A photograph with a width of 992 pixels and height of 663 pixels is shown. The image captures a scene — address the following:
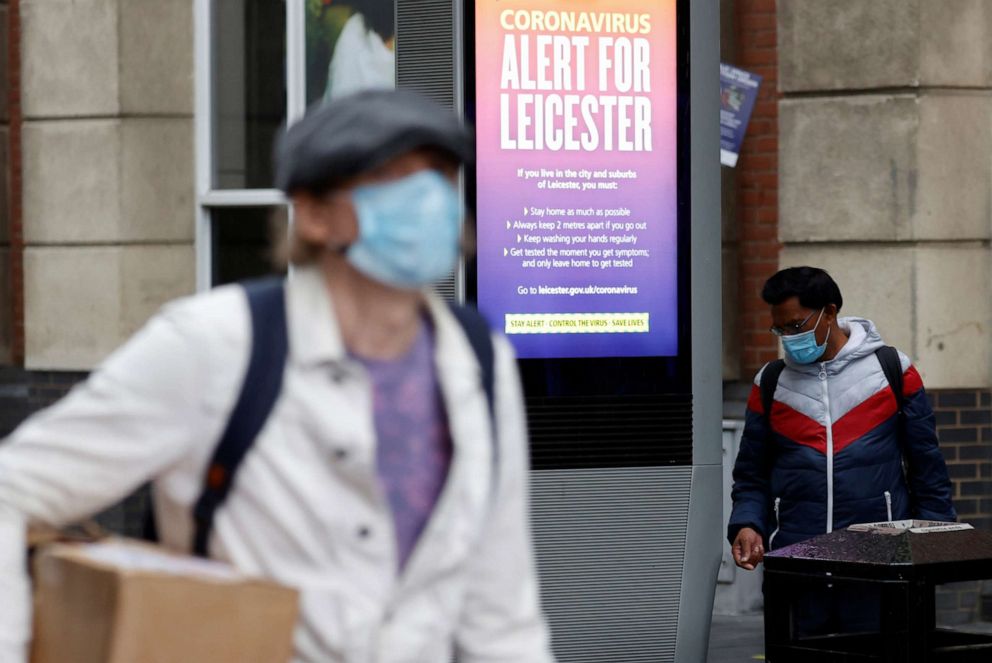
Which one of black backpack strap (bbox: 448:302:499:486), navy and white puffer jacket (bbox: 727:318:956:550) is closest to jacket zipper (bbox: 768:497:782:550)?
navy and white puffer jacket (bbox: 727:318:956:550)

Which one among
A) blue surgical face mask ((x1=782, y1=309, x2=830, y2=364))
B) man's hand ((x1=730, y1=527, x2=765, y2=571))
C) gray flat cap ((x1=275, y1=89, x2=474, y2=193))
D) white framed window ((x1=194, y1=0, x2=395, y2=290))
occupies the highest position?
white framed window ((x1=194, y1=0, x2=395, y2=290))

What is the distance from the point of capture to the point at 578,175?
7.52m

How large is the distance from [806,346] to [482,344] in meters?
4.06

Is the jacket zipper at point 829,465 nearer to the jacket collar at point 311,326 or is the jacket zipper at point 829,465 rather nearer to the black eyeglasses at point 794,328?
the black eyeglasses at point 794,328

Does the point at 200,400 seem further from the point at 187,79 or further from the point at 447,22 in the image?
the point at 187,79

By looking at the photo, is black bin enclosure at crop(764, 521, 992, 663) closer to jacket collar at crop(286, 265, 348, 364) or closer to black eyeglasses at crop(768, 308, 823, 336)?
black eyeglasses at crop(768, 308, 823, 336)

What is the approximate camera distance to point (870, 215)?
942cm

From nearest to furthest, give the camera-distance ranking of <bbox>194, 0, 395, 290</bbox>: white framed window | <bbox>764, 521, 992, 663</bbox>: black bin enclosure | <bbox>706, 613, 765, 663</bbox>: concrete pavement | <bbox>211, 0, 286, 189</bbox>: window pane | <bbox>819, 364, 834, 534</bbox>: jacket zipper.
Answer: <bbox>764, 521, 992, 663</bbox>: black bin enclosure
<bbox>819, 364, 834, 534</bbox>: jacket zipper
<bbox>706, 613, 765, 663</bbox>: concrete pavement
<bbox>194, 0, 395, 290</bbox>: white framed window
<bbox>211, 0, 286, 189</bbox>: window pane

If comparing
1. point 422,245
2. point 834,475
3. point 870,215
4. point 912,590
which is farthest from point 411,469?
point 870,215

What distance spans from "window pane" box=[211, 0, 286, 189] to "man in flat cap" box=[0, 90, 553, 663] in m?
7.94

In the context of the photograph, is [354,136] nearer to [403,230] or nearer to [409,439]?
[403,230]

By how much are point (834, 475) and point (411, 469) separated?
4.18 meters

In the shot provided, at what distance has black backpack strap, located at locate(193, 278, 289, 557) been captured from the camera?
255 centimetres

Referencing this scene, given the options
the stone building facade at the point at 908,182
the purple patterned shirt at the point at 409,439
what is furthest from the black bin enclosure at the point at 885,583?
the stone building facade at the point at 908,182
